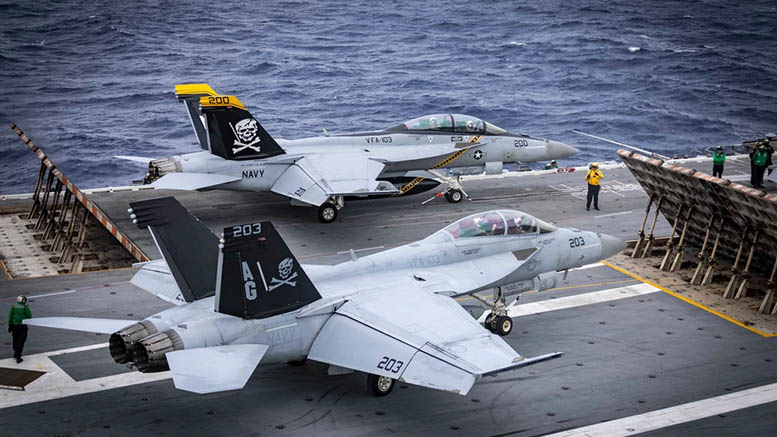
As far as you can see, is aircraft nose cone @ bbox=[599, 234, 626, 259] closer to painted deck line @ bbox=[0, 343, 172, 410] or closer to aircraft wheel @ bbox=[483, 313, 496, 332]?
aircraft wheel @ bbox=[483, 313, 496, 332]

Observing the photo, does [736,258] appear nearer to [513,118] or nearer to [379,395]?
[379,395]

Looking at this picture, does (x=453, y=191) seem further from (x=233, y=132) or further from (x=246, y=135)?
(x=233, y=132)

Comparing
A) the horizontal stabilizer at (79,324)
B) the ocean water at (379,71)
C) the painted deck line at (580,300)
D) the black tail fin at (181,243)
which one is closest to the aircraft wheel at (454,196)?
the painted deck line at (580,300)

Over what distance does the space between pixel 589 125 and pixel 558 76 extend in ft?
51.3

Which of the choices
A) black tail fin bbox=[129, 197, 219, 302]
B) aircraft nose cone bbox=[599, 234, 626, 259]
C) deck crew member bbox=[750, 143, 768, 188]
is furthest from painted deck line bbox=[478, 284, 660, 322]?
deck crew member bbox=[750, 143, 768, 188]

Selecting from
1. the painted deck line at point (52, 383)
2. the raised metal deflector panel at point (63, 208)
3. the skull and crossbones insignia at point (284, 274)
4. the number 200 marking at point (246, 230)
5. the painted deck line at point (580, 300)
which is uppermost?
the number 200 marking at point (246, 230)

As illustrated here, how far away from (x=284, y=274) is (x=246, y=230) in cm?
124

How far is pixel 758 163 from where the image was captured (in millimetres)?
32406

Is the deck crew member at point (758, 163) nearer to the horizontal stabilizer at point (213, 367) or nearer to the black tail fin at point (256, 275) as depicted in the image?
the black tail fin at point (256, 275)

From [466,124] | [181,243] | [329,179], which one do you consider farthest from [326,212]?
[181,243]

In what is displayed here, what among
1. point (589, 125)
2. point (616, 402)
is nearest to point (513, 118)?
point (589, 125)

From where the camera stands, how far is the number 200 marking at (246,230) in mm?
14992

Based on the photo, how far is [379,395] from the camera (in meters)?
16.5

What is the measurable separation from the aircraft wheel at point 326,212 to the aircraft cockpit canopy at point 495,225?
10158 millimetres
